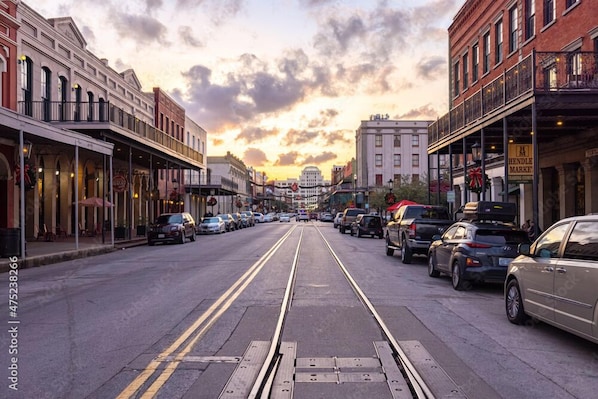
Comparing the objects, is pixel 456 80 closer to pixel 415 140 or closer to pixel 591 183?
pixel 591 183

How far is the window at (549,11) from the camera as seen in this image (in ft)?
70.2

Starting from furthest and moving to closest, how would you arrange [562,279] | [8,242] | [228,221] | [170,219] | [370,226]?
[228,221] → [370,226] → [170,219] → [8,242] → [562,279]

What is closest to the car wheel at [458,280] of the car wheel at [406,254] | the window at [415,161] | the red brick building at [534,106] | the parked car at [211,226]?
the red brick building at [534,106]

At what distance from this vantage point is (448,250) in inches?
508

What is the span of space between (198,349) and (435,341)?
310 centimetres

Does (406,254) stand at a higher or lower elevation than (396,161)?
lower

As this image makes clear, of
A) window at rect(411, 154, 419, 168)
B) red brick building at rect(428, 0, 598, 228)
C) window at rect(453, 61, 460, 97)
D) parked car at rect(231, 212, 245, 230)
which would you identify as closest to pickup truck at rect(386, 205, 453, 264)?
red brick building at rect(428, 0, 598, 228)

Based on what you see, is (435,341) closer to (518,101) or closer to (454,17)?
(518,101)

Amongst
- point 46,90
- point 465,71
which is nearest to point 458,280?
point 46,90

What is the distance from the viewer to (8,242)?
17.2m

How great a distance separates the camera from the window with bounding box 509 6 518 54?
24.7 metres

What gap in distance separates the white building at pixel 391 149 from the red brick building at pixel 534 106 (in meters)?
50.7

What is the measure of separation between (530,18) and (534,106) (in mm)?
9869

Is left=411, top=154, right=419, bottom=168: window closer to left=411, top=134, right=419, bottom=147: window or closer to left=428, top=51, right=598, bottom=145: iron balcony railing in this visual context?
left=411, top=134, right=419, bottom=147: window
